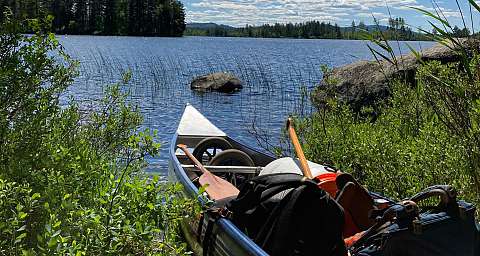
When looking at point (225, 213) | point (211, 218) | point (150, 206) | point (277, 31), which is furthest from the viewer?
point (277, 31)

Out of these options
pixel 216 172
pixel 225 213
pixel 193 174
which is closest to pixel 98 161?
pixel 225 213

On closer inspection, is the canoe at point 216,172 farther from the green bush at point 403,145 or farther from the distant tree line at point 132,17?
the distant tree line at point 132,17

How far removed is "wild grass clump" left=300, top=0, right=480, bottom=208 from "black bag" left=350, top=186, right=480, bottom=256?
0.89 m

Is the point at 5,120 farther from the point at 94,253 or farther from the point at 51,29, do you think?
the point at 94,253

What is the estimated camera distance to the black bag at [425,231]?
3.60m

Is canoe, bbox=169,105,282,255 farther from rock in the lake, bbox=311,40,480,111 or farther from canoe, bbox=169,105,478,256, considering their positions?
rock in the lake, bbox=311,40,480,111

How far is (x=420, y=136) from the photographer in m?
6.76

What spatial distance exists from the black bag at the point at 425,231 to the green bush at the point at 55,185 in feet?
4.25

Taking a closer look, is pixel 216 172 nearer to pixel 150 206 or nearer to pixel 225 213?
pixel 225 213

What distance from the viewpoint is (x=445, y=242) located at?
146 inches

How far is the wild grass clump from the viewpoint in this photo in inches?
198

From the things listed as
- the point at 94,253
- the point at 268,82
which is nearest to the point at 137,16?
the point at 268,82

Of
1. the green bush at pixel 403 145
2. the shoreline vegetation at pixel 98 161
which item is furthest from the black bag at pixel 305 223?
the green bush at pixel 403 145

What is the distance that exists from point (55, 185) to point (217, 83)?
934 inches
